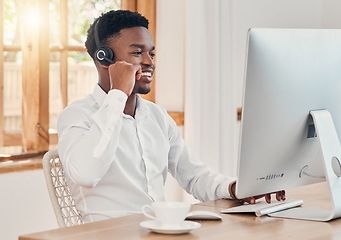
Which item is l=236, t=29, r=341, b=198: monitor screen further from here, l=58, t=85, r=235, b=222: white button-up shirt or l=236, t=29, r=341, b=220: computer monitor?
l=58, t=85, r=235, b=222: white button-up shirt

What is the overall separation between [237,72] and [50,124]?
1.26 meters

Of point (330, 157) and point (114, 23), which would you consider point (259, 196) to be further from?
point (114, 23)

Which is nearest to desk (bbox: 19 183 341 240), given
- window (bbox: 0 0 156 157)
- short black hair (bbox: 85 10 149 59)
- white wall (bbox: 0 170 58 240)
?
short black hair (bbox: 85 10 149 59)

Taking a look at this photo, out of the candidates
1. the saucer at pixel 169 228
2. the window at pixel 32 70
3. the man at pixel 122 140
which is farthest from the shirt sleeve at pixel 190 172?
the window at pixel 32 70

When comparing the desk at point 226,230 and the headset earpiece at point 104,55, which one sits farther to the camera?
the headset earpiece at point 104,55

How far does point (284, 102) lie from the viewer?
1566 mm

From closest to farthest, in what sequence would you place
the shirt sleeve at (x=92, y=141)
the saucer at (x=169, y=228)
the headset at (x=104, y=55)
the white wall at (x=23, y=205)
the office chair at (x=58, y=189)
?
the saucer at (x=169, y=228) < the shirt sleeve at (x=92, y=141) < the office chair at (x=58, y=189) < the headset at (x=104, y=55) < the white wall at (x=23, y=205)

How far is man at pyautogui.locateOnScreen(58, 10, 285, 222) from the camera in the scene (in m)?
1.79

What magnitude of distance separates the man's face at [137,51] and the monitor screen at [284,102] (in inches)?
23.3

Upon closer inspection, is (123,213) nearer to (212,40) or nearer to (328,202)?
(328,202)

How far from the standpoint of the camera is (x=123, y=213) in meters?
1.91

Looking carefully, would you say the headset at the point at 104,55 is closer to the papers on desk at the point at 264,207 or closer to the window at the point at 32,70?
the papers on desk at the point at 264,207

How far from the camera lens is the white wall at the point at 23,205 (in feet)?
8.85

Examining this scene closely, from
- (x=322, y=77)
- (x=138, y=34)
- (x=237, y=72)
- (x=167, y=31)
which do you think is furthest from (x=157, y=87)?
(x=322, y=77)
